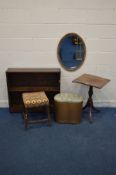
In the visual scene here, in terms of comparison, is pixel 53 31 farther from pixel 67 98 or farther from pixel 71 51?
pixel 67 98

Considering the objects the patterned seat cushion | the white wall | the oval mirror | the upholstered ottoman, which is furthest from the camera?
the oval mirror

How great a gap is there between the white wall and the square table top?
0.77ft

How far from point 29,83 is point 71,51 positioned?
0.87 m

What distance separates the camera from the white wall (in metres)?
3.45

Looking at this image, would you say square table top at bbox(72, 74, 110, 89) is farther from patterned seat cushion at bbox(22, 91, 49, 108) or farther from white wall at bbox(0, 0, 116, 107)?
patterned seat cushion at bbox(22, 91, 49, 108)

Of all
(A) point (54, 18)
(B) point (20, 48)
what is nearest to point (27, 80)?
(B) point (20, 48)

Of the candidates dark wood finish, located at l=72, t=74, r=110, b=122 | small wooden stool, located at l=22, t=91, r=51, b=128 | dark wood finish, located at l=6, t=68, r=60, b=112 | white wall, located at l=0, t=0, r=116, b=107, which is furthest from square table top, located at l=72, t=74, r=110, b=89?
small wooden stool, located at l=22, t=91, r=51, b=128

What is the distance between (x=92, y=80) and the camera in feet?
11.2

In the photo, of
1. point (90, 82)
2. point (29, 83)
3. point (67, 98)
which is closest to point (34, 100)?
point (67, 98)

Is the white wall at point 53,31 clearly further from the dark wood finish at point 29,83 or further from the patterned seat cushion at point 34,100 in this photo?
the patterned seat cushion at point 34,100

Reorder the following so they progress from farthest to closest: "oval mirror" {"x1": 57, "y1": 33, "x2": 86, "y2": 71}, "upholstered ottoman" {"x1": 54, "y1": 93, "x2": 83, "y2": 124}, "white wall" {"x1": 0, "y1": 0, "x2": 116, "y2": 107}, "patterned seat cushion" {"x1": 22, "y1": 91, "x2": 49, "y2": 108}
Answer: "oval mirror" {"x1": 57, "y1": 33, "x2": 86, "y2": 71} < "white wall" {"x1": 0, "y1": 0, "x2": 116, "y2": 107} < "upholstered ottoman" {"x1": 54, "y1": 93, "x2": 83, "y2": 124} < "patterned seat cushion" {"x1": 22, "y1": 91, "x2": 49, "y2": 108}

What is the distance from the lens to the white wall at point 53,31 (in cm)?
345

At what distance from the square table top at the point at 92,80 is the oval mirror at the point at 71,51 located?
0.27 metres

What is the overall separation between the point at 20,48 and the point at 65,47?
72 centimetres
